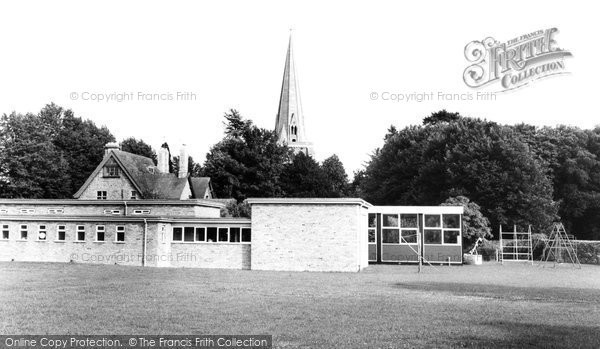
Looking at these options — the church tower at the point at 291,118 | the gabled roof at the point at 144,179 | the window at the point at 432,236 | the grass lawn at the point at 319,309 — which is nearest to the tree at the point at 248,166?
the gabled roof at the point at 144,179

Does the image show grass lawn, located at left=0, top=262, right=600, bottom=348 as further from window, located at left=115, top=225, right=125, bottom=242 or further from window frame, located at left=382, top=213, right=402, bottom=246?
window frame, located at left=382, top=213, right=402, bottom=246

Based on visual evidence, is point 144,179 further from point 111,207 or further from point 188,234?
point 188,234

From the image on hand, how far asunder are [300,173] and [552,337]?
63878 mm

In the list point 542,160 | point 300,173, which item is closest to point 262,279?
point 542,160

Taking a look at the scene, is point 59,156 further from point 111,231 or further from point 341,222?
point 341,222

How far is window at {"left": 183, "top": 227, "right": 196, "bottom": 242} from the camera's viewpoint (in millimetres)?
35688

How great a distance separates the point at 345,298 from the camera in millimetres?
18266

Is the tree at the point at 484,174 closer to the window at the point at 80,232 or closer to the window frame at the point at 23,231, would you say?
the window at the point at 80,232

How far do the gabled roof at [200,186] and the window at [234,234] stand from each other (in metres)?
27.4

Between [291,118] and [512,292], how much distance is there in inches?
4196

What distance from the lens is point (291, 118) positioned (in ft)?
414

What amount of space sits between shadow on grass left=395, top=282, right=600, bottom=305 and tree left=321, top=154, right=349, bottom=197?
53.6m

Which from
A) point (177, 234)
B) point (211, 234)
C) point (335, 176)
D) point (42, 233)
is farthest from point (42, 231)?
point (335, 176)

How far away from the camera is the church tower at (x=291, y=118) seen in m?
123
